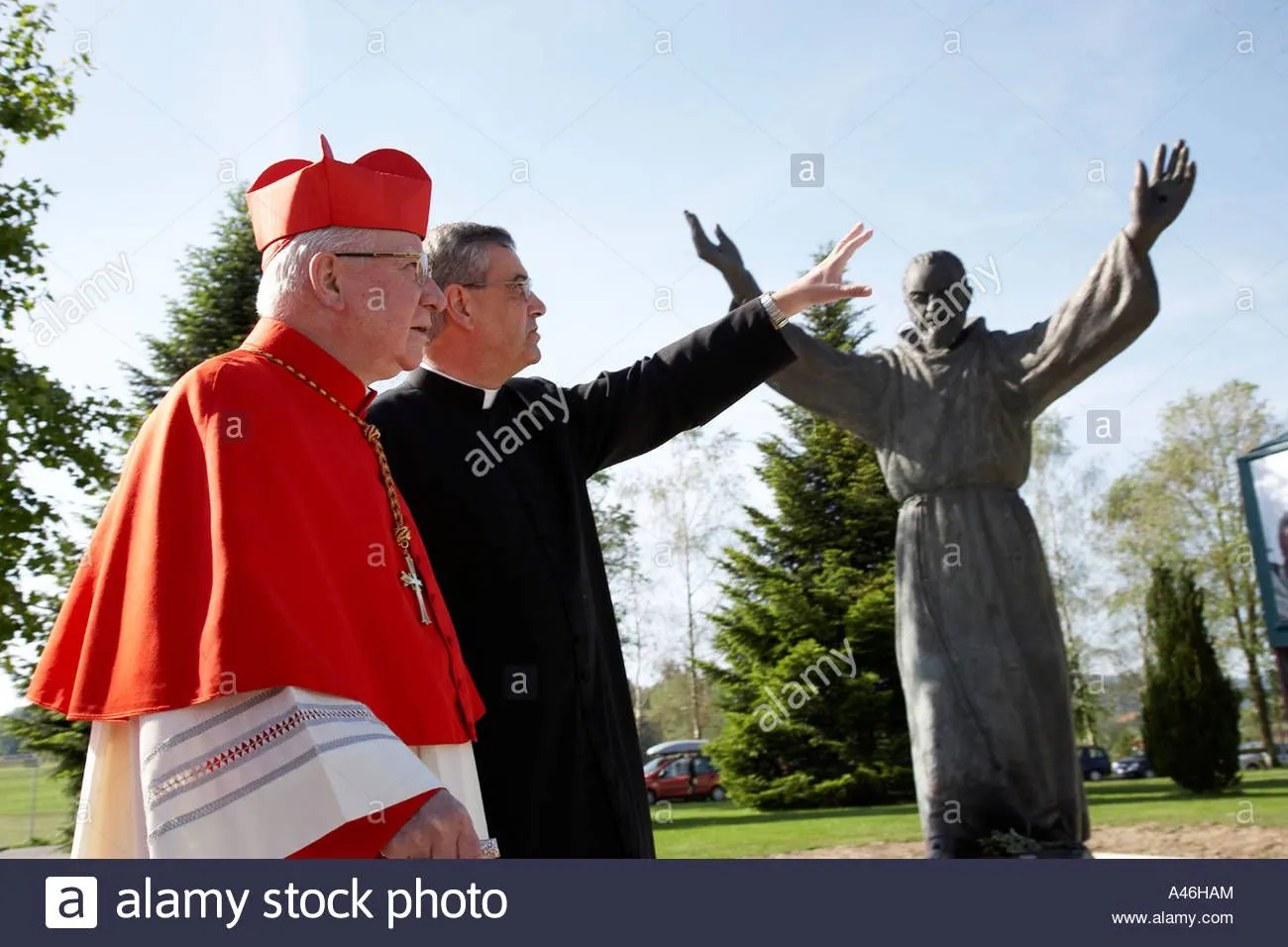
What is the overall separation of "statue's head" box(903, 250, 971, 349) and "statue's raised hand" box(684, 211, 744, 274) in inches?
36.4

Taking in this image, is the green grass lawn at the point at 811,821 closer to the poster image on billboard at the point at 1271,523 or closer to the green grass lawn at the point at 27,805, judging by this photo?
the green grass lawn at the point at 27,805

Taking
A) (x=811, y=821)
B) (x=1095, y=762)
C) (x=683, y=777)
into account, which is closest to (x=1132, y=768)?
(x=1095, y=762)

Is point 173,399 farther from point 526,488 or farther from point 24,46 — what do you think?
point 24,46

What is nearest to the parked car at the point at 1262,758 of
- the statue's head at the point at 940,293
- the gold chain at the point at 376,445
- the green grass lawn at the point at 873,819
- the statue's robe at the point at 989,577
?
the green grass lawn at the point at 873,819

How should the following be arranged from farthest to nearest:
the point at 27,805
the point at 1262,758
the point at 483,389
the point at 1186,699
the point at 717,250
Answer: the point at 1262,758 < the point at 1186,699 < the point at 27,805 < the point at 717,250 < the point at 483,389

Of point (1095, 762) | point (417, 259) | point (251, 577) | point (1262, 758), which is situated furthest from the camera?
point (1095, 762)

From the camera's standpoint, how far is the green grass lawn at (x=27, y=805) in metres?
12.5

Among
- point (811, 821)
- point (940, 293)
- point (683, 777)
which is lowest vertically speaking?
point (811, 821)

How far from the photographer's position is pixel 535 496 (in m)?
3.28

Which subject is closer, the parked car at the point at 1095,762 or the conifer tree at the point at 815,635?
the conifer tree at the point at 815,635

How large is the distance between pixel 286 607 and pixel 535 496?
3.97 ft

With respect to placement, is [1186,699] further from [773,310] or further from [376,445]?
[376,445]

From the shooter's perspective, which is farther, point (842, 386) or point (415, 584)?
point (842, 386)

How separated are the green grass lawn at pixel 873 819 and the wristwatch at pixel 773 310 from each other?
6255 mm
